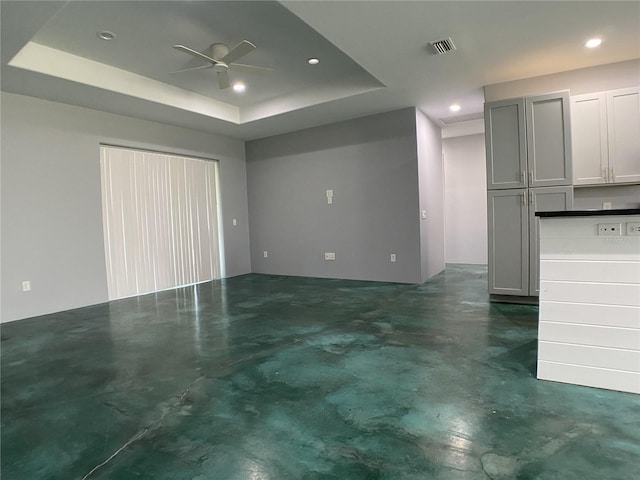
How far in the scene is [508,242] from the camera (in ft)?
14.1

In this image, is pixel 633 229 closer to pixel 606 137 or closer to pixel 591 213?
Result: pixel 591 213

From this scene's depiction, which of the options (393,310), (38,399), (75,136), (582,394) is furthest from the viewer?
(75,136)

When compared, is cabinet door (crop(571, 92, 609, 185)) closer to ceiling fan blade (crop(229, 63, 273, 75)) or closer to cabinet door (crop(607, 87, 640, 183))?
cabinet door (crop(607, 87, 640, 183))

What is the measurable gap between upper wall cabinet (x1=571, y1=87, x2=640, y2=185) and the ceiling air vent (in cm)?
170

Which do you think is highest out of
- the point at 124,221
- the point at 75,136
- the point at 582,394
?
the point at 75,136

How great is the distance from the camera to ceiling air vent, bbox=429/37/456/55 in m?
3.36

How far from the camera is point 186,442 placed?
1801 mm

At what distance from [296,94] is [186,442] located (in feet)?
16.0

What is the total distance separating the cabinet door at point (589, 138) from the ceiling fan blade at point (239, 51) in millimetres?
3592

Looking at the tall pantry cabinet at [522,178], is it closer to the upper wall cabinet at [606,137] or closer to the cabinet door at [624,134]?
the upper wall cabinet at [606,137]

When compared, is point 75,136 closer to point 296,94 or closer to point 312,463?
point 296,94

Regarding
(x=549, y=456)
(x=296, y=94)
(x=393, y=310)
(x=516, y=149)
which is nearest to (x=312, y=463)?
(x=549, y=456)

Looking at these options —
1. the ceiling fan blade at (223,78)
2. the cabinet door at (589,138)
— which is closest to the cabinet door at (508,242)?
the cabinet door at (589,138)

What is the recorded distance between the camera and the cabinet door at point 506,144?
4.15 metres
